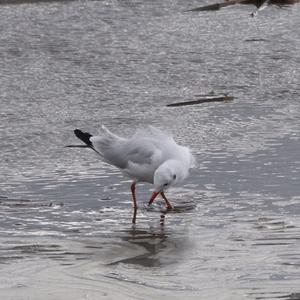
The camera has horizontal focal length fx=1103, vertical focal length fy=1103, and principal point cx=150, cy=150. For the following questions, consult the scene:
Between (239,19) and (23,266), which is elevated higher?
(239,19)

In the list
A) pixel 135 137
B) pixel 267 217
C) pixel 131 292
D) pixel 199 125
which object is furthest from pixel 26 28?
pixel 131 292

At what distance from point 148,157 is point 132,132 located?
51.6 inches

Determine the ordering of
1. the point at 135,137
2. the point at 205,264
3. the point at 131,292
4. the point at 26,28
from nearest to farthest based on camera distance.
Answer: the point at 131,292 → the point at 205,264 → the point at 135,137 → the point at 26,28

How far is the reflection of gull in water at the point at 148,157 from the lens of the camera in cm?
649

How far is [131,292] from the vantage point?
196 inches

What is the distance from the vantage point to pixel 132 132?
8.13 meters

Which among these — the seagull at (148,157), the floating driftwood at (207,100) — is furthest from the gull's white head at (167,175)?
the floating driftwood at (207,100)

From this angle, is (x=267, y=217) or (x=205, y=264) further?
(x=267, y=217)

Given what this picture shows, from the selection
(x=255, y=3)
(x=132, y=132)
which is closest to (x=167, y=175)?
(x=132, y=132)

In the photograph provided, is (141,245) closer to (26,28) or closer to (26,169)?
(26,169)

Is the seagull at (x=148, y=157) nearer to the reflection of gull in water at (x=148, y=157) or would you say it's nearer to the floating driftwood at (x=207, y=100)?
the reflection of gull in water at (x=148, y=157)

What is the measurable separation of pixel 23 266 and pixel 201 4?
7.77 metres

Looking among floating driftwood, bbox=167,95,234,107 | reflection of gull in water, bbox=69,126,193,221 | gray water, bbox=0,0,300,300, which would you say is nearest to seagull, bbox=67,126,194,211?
reflection of gull in water, bbox=69,126,193,221

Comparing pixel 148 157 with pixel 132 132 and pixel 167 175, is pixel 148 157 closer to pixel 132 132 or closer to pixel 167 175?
pixel 167 175
